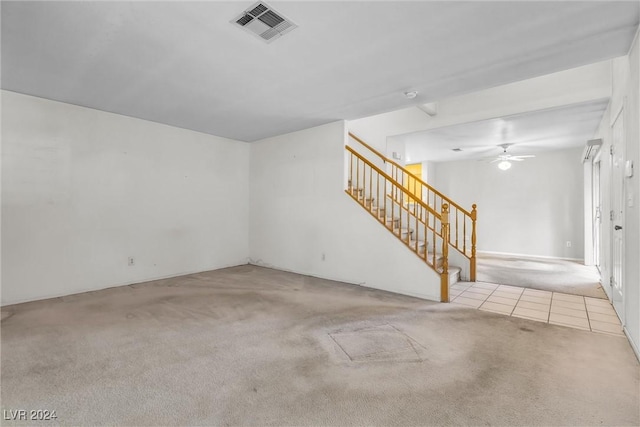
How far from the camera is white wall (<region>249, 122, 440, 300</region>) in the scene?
4246mm

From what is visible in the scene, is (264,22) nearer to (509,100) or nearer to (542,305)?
(509,100)

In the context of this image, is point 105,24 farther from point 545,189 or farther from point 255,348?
point 545,189

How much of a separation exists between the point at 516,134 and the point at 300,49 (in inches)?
191

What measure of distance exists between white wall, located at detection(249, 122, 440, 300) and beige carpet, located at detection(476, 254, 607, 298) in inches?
69.6

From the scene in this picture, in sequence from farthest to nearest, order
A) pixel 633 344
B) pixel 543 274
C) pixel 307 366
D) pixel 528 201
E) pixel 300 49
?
pixel 528 201 → pixel 543 274 → pixel 300 49 → pixel 633 344 → pixel 307 366

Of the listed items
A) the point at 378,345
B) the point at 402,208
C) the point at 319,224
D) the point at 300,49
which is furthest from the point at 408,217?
the point at 300,49

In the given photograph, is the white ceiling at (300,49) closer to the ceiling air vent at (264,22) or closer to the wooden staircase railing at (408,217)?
the ceiling air vent at (264,22)

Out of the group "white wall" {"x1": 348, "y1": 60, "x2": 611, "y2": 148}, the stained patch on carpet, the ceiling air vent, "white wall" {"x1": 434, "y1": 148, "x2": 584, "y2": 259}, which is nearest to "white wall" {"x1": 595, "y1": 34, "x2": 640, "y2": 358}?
"white wall" {"x1": 348, "y1": 60, "x2": 611, "y2": 148}

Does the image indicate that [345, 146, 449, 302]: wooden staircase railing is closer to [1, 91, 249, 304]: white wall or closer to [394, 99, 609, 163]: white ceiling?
[394, 99, 609, 163]: white ceiling

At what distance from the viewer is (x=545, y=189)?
23.5ft

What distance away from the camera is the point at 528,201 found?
7383mm

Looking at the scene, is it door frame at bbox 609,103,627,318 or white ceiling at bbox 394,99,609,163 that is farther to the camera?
white ceiling at bbox 394,99,609,163

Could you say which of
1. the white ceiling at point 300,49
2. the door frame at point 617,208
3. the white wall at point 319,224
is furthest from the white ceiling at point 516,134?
the white wall at point 319,224

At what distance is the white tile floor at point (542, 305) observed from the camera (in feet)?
9.98
